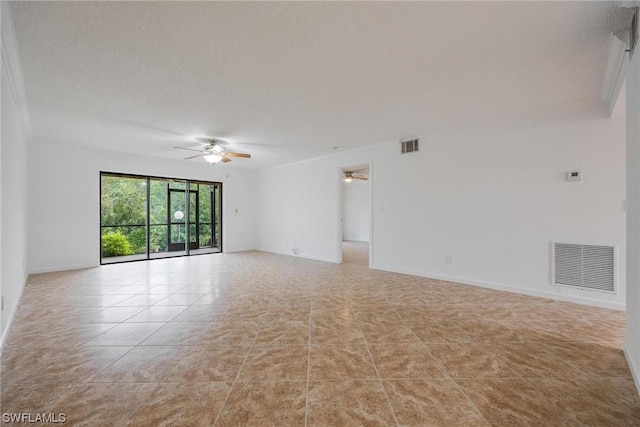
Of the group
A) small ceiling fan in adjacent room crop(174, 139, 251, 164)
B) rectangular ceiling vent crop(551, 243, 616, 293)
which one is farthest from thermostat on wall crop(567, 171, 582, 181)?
small ceiling fan in adjacent room crop(174, 139, 251, 164)

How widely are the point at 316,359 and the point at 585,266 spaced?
372cm

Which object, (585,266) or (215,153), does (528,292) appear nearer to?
(585,266)

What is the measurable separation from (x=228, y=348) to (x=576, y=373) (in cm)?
268

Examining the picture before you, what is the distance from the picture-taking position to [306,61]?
2430 mm

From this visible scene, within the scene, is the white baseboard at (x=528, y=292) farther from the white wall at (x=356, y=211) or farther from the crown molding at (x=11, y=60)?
the white wall at (x=356, y=211)

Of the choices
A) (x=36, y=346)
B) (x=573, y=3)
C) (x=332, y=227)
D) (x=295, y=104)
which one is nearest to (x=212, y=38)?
(x=295, y=104)

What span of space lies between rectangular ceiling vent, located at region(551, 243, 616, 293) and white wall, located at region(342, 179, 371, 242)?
7.25 metres

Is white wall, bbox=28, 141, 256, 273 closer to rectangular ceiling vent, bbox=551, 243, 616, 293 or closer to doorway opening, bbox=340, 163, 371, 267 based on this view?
doorway opening, bbox=340, 163, 371, 267

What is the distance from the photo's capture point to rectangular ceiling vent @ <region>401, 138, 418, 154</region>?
192 inches

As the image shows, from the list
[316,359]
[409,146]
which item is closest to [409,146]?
[409,146]

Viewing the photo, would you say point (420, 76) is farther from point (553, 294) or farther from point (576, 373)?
point (553, 294)

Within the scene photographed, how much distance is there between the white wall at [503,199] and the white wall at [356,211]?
5227 millimetres

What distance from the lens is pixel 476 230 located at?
426 cm

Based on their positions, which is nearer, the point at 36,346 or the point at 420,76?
the point at 36,346
